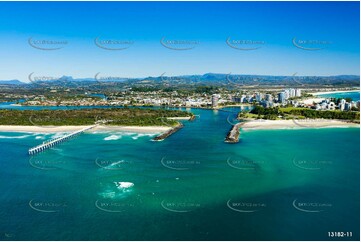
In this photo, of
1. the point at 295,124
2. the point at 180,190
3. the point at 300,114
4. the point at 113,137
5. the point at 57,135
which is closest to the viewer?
the point at 180,190

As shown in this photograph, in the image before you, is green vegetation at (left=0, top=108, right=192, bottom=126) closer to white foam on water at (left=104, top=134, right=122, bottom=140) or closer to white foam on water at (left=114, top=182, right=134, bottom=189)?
white foam on water at (left=104, top=134, right=122, bottom=140)

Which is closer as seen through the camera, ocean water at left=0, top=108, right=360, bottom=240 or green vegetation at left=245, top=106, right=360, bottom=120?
ocean water at left=0, top=108, right=360, bottom=240

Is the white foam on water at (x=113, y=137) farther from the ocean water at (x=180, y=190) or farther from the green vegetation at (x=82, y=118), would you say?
the green vegetation at (x=82, y=118)

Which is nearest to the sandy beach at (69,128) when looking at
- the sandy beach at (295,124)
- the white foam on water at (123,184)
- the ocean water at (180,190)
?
the ocean water at (180,190)

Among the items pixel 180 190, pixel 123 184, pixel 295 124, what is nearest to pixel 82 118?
pixel 295 124

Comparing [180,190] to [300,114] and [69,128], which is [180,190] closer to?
[69,128]

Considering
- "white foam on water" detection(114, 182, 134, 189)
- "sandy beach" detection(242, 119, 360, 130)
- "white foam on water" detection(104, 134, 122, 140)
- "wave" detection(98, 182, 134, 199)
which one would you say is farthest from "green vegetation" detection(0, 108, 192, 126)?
"wave" detection(98, 182, 134, 199)
